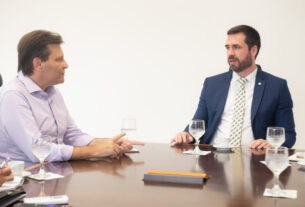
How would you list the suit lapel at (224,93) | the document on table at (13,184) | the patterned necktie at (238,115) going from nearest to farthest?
1. the document on table at (13,184)
2. the patterned necktie at (238,115)
3. the suit lapel at (224,93)

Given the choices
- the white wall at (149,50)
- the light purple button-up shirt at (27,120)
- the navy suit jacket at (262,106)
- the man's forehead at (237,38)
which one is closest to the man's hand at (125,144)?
A: the light purple button-up shirt at (27,120)

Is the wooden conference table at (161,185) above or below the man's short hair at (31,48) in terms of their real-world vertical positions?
below

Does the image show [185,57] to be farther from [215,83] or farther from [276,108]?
[276,108]

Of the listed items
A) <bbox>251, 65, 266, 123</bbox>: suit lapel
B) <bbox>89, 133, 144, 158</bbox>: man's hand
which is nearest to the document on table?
<bbox>89, 133, 144, 158</bbox>: man's hand

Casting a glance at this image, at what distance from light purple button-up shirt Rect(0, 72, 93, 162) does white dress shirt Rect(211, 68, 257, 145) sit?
1.35 metres

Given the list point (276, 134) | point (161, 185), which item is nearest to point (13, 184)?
point (161, 185)

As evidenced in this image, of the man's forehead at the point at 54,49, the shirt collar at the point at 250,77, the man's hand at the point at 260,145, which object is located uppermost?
the man's forehead at the point at 54,49

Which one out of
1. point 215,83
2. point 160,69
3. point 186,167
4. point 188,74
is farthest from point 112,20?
point 186,167

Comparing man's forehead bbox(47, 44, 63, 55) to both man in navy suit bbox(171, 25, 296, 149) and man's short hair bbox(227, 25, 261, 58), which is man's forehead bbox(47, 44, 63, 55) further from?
man's short hair bbox(227, 25, 261, 58)

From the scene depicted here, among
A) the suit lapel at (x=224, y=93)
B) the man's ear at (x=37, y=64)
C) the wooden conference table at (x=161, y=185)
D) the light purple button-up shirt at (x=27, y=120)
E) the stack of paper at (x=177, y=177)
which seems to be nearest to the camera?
the wooden conference table at (x=161, y=185)

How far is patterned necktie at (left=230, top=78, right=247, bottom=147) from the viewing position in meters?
3.39

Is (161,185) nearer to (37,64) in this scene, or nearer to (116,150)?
(116,150)

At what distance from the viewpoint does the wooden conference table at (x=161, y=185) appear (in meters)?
1.40

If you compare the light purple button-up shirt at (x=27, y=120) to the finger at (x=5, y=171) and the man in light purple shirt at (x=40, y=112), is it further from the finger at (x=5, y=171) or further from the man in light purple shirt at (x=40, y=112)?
the finger at (x=5, y=171)
